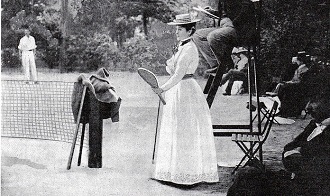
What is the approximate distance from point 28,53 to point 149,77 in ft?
3.68

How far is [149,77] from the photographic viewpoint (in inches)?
164

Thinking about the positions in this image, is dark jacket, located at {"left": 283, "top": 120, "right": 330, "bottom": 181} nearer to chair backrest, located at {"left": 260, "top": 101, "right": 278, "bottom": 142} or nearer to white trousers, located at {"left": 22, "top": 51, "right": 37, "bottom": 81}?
chair backrest, located at {"left": 260, "top": 101, "right": 278, "bottom": 142}

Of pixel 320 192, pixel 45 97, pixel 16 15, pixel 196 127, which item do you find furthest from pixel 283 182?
pixel 16 15

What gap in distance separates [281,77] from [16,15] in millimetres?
2434

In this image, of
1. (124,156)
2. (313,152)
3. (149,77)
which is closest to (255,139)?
(313,152)

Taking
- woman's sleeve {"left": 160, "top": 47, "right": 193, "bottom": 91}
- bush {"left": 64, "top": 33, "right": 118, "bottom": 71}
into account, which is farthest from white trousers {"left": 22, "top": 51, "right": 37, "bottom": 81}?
woman's sleeve {"left": 160, "top": 47, "right": 193, "bottom": 91}

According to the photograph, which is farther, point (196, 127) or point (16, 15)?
point (16, 15)

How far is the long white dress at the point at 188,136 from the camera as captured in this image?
416 cm

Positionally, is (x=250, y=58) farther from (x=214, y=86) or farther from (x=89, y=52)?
(x=89, y=52)

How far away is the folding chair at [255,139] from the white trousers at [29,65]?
1869 millimetres

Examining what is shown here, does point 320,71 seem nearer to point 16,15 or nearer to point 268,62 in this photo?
point 268,62

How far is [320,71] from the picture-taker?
416 cm

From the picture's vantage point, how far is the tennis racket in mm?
4137

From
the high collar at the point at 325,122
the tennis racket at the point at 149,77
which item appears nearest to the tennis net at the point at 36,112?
the tennis racket at the point at 149,77
